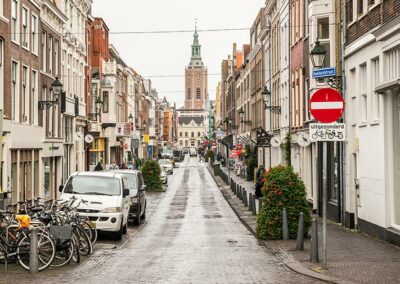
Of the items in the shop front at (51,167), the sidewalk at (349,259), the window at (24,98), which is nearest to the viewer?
the sidewalk at (349,259)

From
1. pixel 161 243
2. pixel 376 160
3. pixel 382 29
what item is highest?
pixel 382 29

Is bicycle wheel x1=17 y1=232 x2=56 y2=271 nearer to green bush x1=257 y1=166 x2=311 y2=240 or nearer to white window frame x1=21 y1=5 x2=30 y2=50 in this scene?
green bush x1=257 y1=166 x2=311 y2=240

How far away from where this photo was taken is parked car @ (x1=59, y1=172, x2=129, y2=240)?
67.2 ft

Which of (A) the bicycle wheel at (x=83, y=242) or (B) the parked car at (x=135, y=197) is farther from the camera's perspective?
(B) the parked car at (x=135, y=197)

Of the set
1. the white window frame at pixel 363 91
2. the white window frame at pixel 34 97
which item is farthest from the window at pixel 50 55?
the white window frame at pixel 363 91

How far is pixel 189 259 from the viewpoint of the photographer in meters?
16.2

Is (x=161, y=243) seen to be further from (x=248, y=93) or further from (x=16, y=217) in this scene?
(x=248, y=93)

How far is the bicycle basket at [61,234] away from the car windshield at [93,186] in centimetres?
656

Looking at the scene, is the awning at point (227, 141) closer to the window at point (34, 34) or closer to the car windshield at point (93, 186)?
the window at point (34, 34)

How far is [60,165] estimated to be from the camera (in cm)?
3853

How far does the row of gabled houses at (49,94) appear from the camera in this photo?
2712 centimetres

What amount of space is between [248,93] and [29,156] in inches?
1686

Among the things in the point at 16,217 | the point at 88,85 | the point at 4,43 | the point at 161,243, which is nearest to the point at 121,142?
the point at 88,85

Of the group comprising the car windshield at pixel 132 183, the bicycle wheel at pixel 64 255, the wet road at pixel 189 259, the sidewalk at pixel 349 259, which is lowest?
the wet road at pixel 189 259
